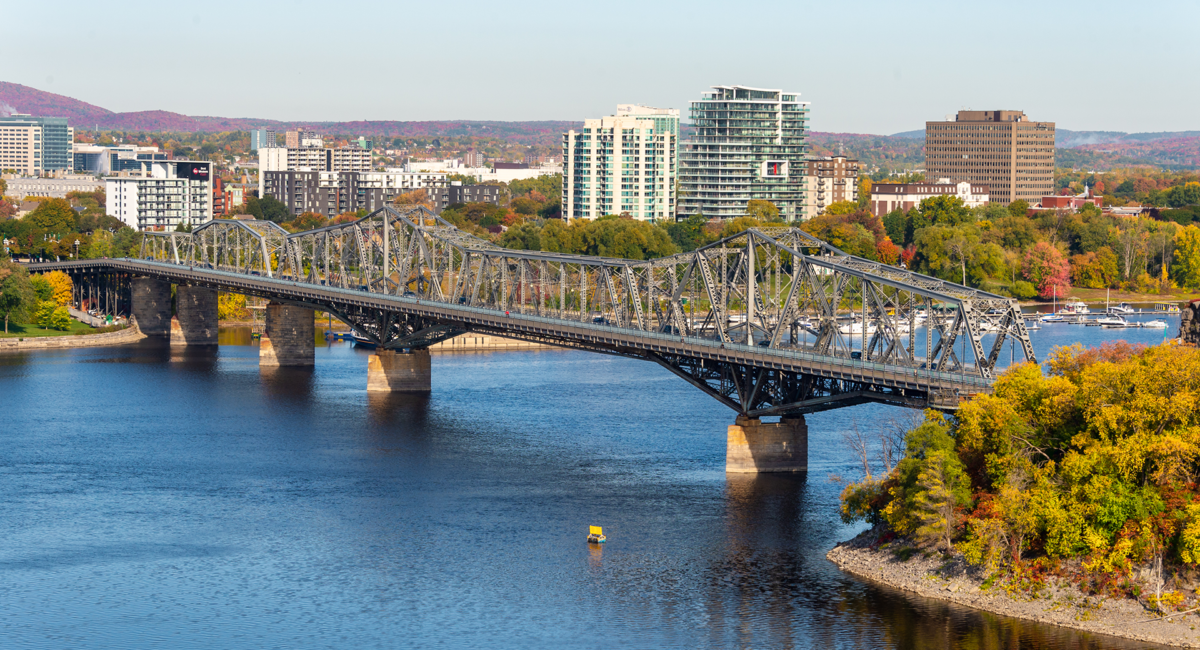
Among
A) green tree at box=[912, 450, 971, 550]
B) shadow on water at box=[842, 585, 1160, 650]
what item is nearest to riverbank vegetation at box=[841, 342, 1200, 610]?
green tree at box=[912, 450, 971, 550]

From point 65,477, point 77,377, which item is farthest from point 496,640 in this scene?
point 77,377

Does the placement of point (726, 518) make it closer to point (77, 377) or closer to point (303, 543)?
point (303, 543)

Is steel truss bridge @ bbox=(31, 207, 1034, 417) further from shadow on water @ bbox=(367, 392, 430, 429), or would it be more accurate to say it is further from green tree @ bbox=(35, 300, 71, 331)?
green tree @ bbox=(35, 300, 71, 331)

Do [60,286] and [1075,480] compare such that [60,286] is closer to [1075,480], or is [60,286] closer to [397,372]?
[397,372]

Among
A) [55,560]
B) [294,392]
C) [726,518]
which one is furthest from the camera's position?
[294,392]

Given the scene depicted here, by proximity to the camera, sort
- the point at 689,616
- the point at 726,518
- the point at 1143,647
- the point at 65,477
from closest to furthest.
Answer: the point at 1143,647
the point at 689,616
the point at 726,518
the point at 65,477

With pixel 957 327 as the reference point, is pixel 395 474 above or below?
below

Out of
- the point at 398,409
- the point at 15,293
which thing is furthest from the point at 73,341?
the point at 398,409
